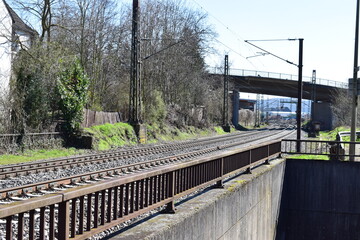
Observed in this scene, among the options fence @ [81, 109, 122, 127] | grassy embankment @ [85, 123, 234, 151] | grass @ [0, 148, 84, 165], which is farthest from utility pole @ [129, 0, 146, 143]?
grass @ [0, 148, 84, 165]

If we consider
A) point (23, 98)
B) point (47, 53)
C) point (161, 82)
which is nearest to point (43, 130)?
point (23, 98)

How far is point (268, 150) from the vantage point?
16.3 meters

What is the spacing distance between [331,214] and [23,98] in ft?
54.2

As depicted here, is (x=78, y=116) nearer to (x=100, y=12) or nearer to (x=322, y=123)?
(x=100, y=12)

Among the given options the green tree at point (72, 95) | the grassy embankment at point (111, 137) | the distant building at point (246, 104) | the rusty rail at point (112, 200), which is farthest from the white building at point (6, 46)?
the distant building at point (246, 104)

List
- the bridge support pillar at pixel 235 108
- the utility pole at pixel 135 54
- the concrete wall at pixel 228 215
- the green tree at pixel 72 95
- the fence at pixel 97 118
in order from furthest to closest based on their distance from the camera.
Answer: the bridge support pillar at pixel 235 108
the utility pole at pixel 135 54
the fence at pixel 97 118
the green tree at pixel 72 95
the concrete wall at pixel 228 215

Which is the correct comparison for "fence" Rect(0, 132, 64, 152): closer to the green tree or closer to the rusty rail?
the green tree

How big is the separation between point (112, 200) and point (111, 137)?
78.9 feet

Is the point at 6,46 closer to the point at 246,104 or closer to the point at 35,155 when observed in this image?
the point at 35,155

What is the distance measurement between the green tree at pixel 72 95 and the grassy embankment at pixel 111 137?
1.02m

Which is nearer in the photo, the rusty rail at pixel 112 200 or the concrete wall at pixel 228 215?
the rusty rail at pixel 112 200

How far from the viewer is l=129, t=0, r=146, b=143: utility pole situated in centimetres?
3341

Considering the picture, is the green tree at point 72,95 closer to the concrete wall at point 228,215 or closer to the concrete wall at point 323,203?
the concrete wall at point 323,203

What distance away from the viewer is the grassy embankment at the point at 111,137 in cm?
2214
